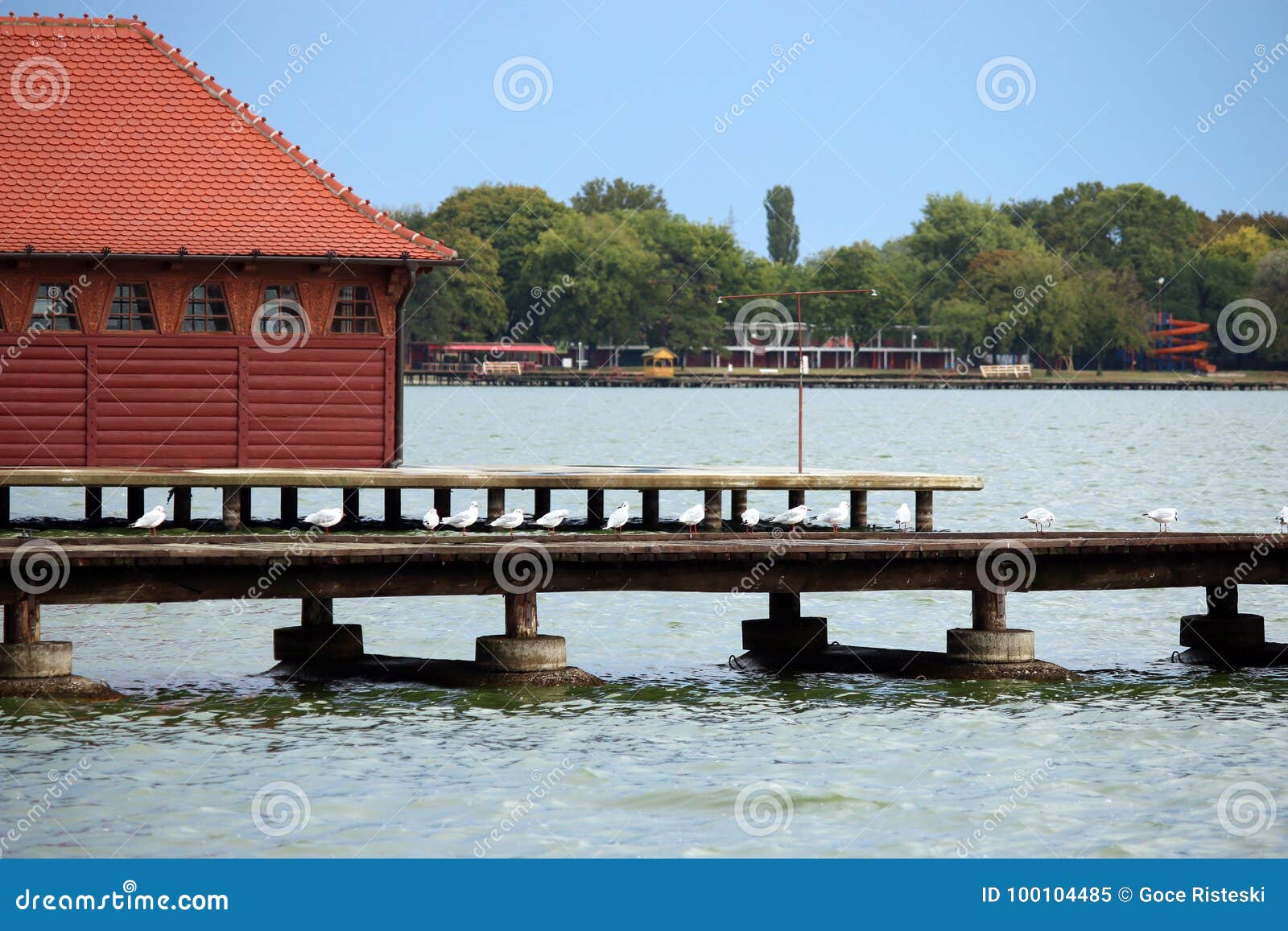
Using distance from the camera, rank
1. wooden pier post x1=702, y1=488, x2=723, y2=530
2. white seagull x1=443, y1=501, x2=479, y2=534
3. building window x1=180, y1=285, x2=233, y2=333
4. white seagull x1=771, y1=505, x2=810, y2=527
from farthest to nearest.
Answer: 1. building window x1=180, y1=285, x2=233, y2=333
2. wooden pier post x1=702, y1=488, x2=723, y2=530
3. white seagull x1=771, y1=505, x2=810, y2=527
4. white seagull x1=443, y1=501, x2=479, y2=534

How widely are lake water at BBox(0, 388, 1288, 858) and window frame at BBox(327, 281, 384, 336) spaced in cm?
449

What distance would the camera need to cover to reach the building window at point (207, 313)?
103 ft

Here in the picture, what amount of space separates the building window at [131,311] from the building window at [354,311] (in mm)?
2901

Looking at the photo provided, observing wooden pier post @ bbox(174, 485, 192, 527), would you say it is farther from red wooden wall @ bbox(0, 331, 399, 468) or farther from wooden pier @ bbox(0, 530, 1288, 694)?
wooden pier @ bbox(0, 530, 1288, 694)

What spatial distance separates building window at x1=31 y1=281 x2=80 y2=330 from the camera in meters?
30.8

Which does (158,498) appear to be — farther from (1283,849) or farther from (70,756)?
(1283,849)

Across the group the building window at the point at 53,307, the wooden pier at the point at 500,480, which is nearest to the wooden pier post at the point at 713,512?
the wooden pier at the point at 500,480

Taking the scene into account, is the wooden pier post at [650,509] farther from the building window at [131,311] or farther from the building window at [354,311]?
the building window at [131,311]

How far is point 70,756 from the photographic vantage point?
1900 cm

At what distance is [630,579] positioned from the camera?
21.8 m

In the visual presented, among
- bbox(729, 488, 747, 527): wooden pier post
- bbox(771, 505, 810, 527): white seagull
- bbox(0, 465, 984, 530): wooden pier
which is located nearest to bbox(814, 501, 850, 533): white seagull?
bbox(771, 505, 810, 527): white seagull

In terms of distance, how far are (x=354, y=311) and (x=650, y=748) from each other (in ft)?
45.6

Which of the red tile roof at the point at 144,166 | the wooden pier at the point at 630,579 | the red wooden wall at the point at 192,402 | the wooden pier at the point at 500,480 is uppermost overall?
the red tile roof at the point at 144,166

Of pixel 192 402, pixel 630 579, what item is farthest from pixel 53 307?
pixel 630 579
